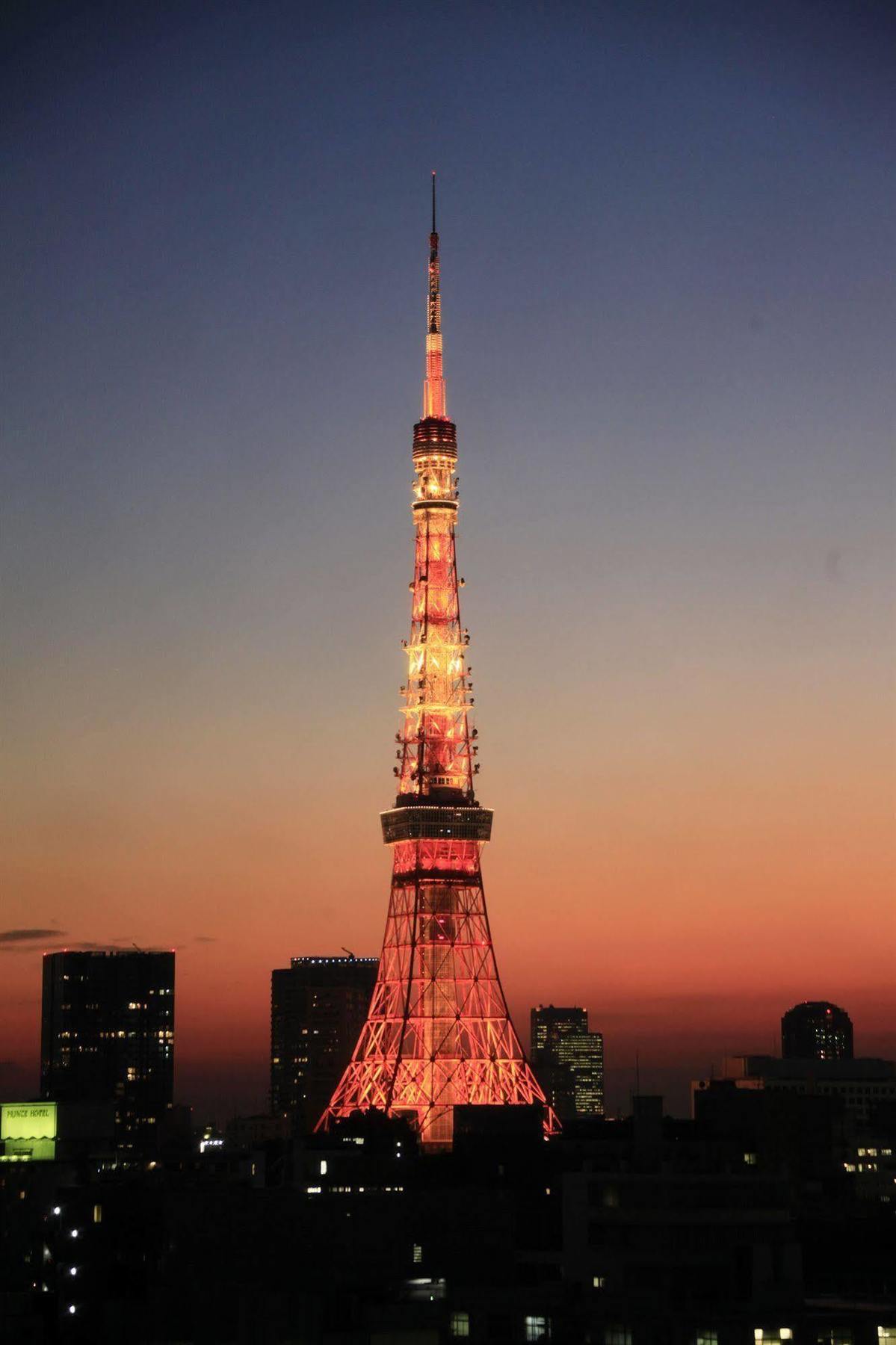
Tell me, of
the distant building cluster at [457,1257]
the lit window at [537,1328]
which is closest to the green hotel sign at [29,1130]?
the distant building cluster at [457,1257]

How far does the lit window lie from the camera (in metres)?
56.8

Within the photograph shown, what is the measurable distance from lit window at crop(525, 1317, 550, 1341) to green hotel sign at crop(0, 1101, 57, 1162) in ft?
201

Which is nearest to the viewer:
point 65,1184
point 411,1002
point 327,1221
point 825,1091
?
point 327,1221

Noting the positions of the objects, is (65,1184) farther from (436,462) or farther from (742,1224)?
(436,462)

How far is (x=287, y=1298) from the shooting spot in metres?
57.5

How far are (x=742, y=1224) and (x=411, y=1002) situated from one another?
80672mm

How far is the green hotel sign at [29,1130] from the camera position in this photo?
116000 mm

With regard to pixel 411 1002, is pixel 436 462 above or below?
above

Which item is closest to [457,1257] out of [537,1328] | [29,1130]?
[537,1328]

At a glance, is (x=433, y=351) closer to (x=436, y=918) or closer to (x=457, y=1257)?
(x=436, y=918)

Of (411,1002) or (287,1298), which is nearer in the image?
(287,1298)

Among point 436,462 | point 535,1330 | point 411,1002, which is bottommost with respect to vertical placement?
point 535,1330

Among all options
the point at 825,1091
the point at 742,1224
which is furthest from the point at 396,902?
the point at 742,1224

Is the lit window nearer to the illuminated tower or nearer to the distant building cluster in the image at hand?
the distant building cluster
